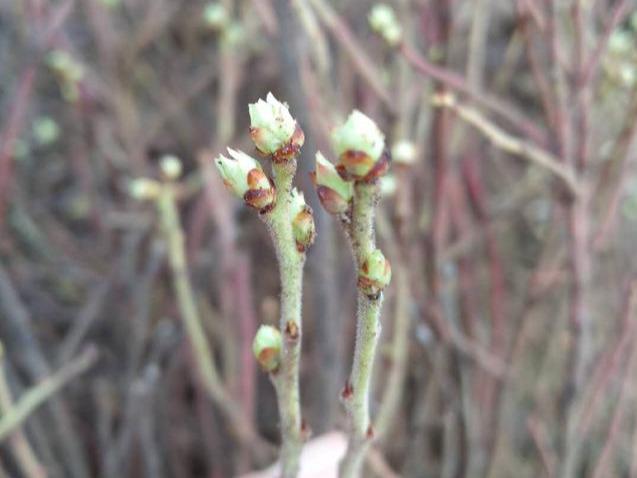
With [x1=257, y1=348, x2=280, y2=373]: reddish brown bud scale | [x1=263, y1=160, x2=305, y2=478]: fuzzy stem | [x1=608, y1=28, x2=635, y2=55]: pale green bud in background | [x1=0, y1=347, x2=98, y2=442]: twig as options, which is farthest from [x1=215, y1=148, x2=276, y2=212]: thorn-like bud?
[x1=608, y1=28, x2=635, y2=55]: pale green bud in background

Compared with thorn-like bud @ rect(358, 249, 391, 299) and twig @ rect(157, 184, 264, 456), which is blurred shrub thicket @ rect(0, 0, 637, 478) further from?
thorn-like bud @ rect(358, 249, 391, 299)

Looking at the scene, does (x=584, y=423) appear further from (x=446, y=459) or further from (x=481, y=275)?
(x=481, y=275)

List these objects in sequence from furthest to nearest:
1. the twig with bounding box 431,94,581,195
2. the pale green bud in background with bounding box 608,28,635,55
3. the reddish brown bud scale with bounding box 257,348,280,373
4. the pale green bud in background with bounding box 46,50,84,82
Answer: the pale green bud in background with bounding box 46,50,84,82 → the pale green bud in background with bounding box 608,28,635,55 → the twig with bounding box 431,94,581,195 → the reddish brown bud scale with bounding box 257,348,280,373

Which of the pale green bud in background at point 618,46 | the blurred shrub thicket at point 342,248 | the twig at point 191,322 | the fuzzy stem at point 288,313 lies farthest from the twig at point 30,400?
the pale green bud in background at point 618,46

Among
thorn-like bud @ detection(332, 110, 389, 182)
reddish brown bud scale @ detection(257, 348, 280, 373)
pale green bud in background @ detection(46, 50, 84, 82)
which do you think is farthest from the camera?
pale green bud in background @ detection(46, 50, 84, 82)

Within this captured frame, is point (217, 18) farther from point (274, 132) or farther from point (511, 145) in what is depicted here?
point (274, 132)

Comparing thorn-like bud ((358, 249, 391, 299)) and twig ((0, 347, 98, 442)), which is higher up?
twig ((0, 347, 98, 442))

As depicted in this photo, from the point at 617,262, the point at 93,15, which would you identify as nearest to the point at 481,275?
the point at 617,262
